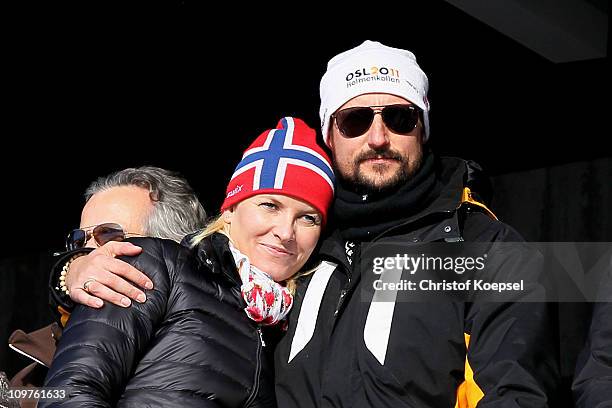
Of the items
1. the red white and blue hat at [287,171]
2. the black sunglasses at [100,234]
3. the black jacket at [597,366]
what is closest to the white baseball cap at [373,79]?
the red white and blue hat at [287,171]

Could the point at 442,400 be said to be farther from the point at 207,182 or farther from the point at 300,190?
the point at 207,182

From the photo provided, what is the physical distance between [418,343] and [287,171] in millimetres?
607

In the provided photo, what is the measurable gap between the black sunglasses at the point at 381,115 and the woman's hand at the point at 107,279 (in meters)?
0.67

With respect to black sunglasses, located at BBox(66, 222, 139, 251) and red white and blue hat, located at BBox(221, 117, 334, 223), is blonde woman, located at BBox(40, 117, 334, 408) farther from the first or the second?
black sunglasses, located at BBox(66, 222, 139, 251)

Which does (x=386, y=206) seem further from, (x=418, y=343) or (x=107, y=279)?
(x=107, y=279)

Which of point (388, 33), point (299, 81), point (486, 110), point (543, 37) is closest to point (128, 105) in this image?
point (299, 81)

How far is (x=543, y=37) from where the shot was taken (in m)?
4.19

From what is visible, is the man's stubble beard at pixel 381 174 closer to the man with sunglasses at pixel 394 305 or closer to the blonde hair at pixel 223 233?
the man with sunglasses at pixel 394 305

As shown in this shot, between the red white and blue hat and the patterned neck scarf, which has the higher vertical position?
the red white and blue hat

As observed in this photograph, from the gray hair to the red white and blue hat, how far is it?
16 cm

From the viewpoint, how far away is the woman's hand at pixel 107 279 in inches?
92.9

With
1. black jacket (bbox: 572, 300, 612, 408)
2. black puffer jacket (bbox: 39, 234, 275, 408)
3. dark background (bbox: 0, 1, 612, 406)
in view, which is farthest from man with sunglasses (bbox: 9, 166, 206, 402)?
dark background (bbox: 0, 1, 612, 406)

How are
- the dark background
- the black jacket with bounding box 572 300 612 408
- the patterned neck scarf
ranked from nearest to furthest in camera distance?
the black jacket with bounding box 572 300 612 408 < the patterned neck scarf < the dark background

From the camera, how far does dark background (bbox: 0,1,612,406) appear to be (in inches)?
175
